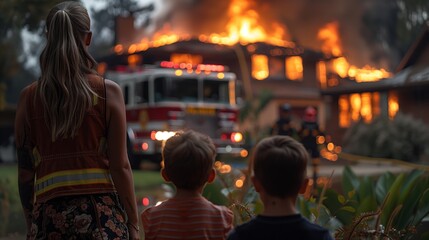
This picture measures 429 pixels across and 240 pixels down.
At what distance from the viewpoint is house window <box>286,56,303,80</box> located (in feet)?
118

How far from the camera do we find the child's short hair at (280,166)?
263 centimetres

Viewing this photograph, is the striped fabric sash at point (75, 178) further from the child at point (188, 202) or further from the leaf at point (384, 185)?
the leaf at point (384, 185)

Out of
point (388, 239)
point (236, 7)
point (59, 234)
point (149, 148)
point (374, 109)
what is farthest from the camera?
point (236, 7)

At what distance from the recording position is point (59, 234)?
9.66 ft

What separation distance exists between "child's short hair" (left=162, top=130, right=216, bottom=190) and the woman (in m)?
0.19

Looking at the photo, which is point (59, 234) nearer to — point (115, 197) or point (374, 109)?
point (115, 197)

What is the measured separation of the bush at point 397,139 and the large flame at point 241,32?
438 inches

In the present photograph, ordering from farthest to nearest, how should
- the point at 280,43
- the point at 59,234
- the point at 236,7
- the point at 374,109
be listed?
the point at 236,7
the point at 280,43
the point at 374,109
the point at 59,234

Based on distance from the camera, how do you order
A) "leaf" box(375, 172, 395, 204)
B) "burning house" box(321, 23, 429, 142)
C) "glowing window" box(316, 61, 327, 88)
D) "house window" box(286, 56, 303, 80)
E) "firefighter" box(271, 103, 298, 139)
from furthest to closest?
"glowing window" box(316, 61, 327, 88) < "house window" box(286, 56, 303, 80) < "burning house" box(321, 23, 429, 142) < "firefighter" box(271, 103, 298, 139) < "leaf" box(375, 172, 395, 204)

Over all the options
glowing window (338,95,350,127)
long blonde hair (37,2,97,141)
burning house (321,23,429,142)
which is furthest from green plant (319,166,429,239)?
glowing window (338,95,350,127)

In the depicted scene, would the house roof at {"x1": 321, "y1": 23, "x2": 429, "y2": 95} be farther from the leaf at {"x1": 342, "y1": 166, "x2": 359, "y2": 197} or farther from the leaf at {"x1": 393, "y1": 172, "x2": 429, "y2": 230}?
the leaf at {"x1": 393, "y1": 172, "x2": 429, "y2": 230}

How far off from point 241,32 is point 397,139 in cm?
1638

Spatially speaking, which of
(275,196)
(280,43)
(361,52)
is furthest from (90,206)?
(361,52)

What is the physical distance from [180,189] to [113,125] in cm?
35
